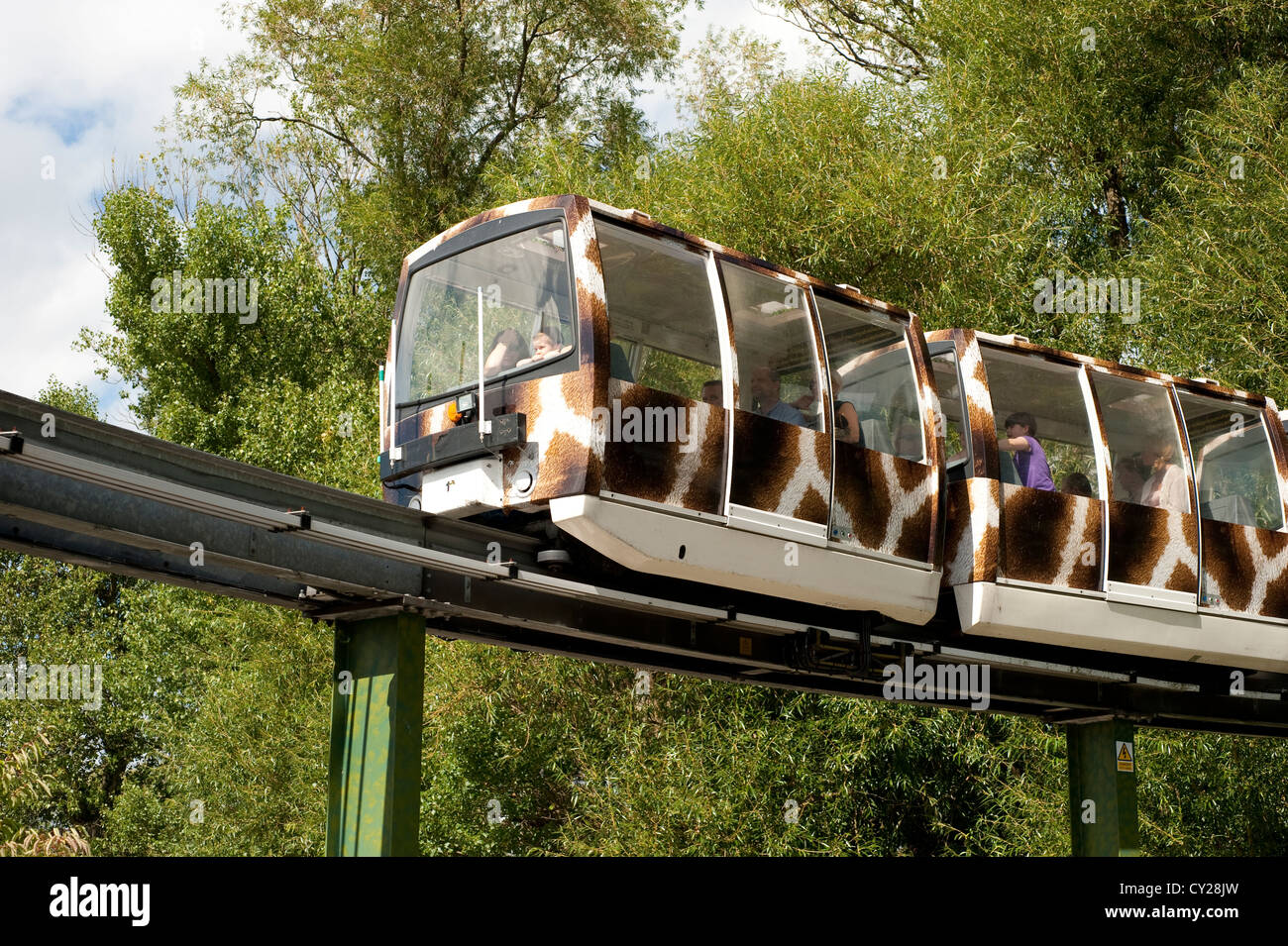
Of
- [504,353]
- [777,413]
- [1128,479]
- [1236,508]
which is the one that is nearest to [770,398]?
[777,413]

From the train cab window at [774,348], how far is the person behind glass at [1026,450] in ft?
6.11

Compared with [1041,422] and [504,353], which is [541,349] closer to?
[504,353]

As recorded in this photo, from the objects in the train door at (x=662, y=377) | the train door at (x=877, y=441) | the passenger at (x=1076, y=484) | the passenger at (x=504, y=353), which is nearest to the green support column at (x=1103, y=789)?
the passenger at (x=1076, y=484)

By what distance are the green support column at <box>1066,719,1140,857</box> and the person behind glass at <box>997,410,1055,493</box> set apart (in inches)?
114

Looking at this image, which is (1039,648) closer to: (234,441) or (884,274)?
Answer: (884,274)

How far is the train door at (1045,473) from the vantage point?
901 cm

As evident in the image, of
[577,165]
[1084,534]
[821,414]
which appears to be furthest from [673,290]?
[577,165]

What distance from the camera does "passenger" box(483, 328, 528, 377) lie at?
741 cm

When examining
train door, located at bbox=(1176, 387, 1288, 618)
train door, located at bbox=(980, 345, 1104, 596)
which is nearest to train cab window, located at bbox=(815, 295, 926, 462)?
train door, located at bbox=(980, 345, 1104, 596)

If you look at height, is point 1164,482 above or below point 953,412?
below

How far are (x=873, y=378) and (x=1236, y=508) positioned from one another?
11.8ft

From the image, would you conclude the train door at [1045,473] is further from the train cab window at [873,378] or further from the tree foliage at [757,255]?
the tree foliage at [757,255]

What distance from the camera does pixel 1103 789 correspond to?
1120cm

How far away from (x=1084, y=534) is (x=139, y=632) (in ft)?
67.5
